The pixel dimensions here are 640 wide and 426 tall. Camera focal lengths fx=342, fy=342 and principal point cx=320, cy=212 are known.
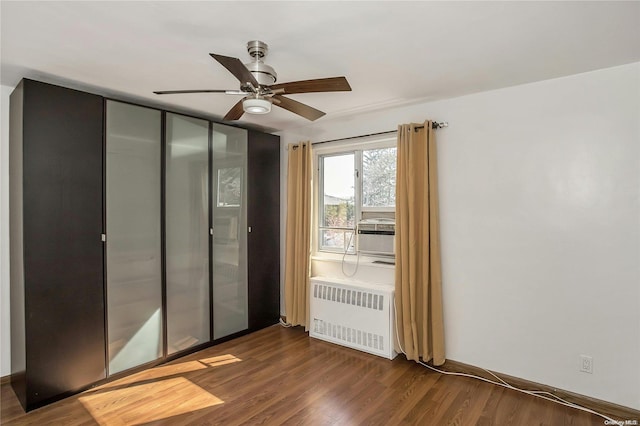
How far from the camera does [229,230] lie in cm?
377

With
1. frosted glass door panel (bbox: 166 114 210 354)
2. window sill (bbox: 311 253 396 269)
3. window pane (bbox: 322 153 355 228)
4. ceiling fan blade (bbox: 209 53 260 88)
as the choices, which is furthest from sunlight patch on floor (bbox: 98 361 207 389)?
ceiling fan blade (bbox: 209 53 260 88)

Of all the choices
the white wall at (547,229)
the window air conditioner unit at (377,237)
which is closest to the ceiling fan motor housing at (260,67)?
the white wall at (547,229)

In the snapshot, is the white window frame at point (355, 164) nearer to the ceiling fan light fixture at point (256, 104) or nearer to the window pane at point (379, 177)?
the window pane at point (379, 177)

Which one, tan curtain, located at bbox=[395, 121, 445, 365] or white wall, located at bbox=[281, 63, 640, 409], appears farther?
tan curtain, located at bbox=[395, 121, 445, 365]

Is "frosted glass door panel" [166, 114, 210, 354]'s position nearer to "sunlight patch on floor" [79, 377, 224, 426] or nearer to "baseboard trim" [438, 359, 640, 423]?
"sunlight patch on floor" [79, 377, 224, 426]

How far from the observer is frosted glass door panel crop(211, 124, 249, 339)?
3633mm

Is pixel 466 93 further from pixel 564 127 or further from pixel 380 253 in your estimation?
pixel 380 253

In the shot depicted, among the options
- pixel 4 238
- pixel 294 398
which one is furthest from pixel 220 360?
pixel 4 238

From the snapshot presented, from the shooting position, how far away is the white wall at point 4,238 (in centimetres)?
276

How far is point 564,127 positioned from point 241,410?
3.18 m

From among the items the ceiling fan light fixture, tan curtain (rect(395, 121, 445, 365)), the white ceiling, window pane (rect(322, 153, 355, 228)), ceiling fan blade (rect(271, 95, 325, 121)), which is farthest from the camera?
window pane (rect(322, 153, 355, 228))

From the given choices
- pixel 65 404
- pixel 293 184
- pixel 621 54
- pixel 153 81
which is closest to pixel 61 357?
pixel 65 404

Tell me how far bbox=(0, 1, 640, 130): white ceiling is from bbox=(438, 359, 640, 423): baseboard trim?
239 centimetres

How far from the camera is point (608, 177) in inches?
96.3
